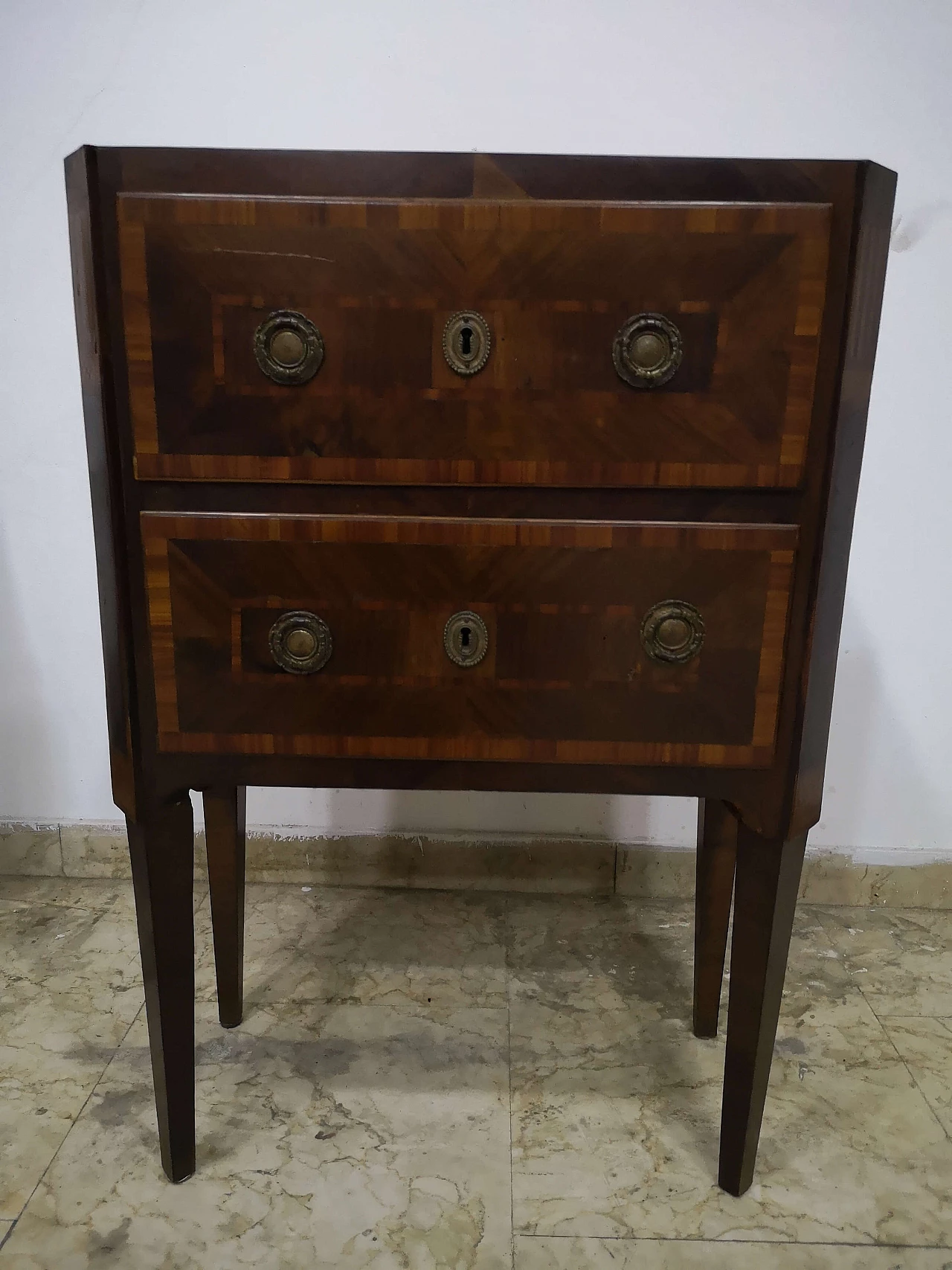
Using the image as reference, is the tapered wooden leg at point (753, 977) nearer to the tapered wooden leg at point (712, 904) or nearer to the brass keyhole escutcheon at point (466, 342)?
the tapered wooden leg at point (712, 904)

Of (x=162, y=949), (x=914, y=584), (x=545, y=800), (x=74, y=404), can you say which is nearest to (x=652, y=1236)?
(x=162, y=949)

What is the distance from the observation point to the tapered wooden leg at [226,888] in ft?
3.60

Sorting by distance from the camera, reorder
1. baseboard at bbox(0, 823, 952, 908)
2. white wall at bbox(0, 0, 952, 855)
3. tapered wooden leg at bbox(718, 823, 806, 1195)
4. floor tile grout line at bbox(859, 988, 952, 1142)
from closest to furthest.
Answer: tapered wooden leg at bbox(718, 823, 806, 1195) → floor tile grout line at bbox(859, 988, 952, 1142) → white wall at bbox(0, 0, 952, 855) → baseboard at bbox(0, 823, 952, 908)

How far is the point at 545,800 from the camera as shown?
58.2 inches

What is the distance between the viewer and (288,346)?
2.23 ft

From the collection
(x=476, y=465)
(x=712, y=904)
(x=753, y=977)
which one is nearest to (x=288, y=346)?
(x=476, y=465)

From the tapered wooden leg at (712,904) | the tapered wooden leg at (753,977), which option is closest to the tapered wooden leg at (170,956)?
the tapered wooden leg at (753,977)

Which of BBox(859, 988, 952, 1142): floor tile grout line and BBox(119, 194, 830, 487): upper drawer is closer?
BBox(119, 194, 830, 487): upper drawer

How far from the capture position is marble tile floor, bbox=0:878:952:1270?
2.79 feet

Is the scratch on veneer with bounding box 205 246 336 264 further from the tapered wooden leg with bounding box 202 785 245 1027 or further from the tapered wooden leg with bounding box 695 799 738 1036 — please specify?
the tapered wooden leg with bounding box 695 799 738 1036

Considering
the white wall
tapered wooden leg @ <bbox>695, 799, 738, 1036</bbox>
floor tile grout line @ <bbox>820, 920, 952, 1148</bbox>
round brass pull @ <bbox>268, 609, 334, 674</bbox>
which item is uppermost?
the white wall

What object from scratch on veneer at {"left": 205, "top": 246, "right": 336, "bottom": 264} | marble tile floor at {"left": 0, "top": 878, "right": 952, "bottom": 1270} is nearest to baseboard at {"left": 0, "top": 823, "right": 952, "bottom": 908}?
marble tile floor at {"left": 0, "top": 878, "right": 952, "bottom": 1270}

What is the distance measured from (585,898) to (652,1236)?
2.12 ft

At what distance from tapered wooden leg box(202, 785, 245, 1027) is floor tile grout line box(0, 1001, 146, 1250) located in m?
0.12
